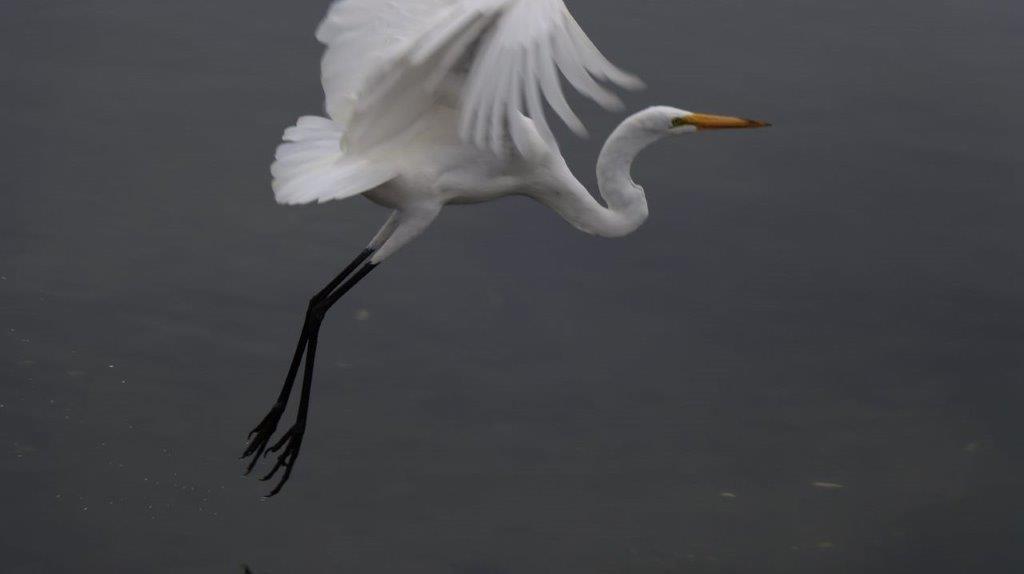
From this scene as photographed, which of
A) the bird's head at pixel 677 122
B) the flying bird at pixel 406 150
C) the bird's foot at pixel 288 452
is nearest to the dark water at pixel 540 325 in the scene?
the bird's foot at pixel 288 452

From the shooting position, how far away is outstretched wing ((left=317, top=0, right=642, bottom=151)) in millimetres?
2621

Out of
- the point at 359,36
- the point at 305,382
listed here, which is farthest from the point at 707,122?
the point at 305,382

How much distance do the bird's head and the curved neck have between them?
14mm

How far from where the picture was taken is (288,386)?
323 cm

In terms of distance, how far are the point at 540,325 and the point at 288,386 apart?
697 mm

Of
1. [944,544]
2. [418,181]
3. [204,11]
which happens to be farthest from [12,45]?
[944,544]

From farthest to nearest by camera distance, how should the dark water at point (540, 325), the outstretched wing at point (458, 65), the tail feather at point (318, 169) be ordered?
1. the dark water at point (540, 325)
2. the tail feather at point (318, 169)
3. the outstretched wing at point (458, 65)

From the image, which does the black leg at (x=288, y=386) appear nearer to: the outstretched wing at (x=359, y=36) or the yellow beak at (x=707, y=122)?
the outstretched wing at (x=359, y=36)

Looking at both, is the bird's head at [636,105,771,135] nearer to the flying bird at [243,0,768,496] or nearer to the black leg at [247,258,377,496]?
the flying bird at [243,0,768,496]

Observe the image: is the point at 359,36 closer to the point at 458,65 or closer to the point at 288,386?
the point at 458,65

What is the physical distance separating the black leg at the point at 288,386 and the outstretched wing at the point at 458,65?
25 cm

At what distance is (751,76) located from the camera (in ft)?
15.1

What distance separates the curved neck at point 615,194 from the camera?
3.18 metres

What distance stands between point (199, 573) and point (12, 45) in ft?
7.40
